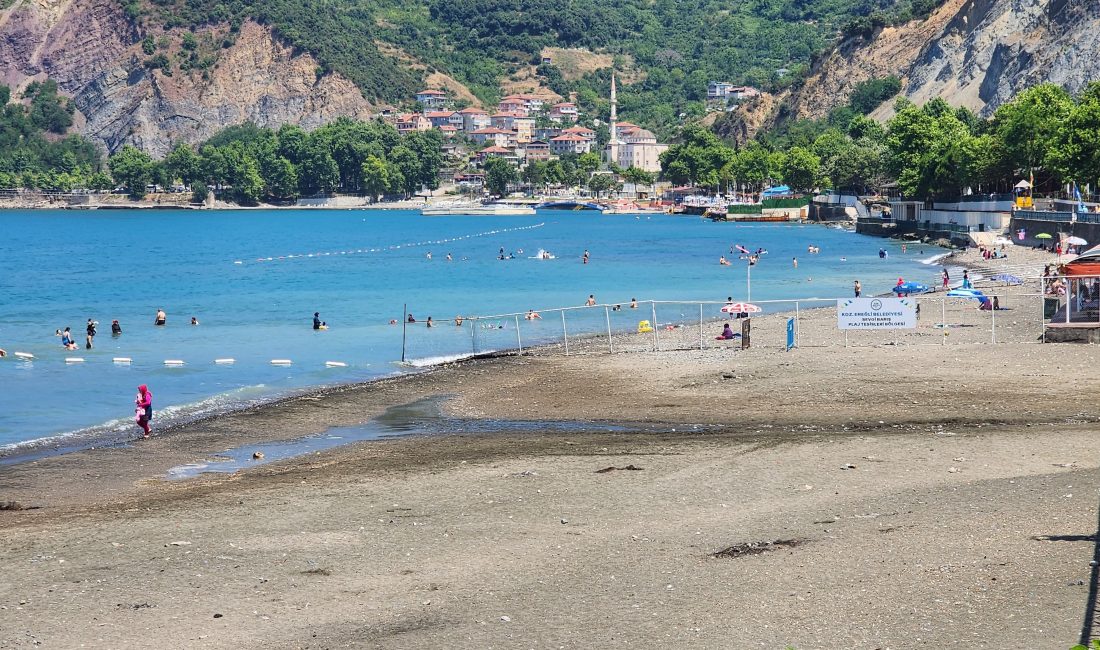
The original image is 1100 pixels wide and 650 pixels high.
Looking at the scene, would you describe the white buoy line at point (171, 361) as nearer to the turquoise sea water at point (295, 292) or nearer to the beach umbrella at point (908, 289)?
the turquoise sea water at point (295, 292)

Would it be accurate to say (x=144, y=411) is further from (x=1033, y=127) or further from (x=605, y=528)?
(x=1033, y=127)

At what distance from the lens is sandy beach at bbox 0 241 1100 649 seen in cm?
1644

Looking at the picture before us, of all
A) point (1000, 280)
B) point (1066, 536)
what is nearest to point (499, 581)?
point (1066, 536)

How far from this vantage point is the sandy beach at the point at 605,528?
53.9 feet

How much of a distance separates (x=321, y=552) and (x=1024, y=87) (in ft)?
568

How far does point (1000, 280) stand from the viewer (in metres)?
66.5

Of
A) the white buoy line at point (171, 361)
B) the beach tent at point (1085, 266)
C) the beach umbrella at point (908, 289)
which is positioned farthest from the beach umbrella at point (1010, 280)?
the white buoy line at point (171, 361)

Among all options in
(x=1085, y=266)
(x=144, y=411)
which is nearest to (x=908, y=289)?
(x=1085, y=266)

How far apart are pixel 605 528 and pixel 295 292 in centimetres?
6996

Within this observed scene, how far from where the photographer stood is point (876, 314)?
42281mm

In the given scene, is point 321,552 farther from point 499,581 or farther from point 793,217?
point 793,217

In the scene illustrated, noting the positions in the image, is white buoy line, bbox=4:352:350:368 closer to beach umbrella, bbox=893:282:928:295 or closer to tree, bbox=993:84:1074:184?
beach umbrella, bbox=893:282:928:295

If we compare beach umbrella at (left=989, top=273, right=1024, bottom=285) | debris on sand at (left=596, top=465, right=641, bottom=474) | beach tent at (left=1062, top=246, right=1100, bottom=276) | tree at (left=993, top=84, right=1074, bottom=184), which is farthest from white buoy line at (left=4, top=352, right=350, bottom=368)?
tree at (left=993, top=84, right=1074, bottom=184)

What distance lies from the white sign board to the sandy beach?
739 centimetres
